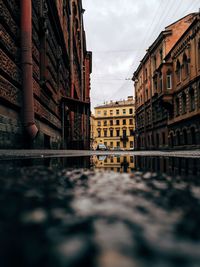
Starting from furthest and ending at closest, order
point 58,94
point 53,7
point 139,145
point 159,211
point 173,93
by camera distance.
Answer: point 139,145, point 173,93, point 58,94, point 53,7, point 159,211

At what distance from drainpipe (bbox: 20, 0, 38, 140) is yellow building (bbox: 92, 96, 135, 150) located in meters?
62.1

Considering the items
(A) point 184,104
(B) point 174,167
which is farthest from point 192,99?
(B) point 174,167

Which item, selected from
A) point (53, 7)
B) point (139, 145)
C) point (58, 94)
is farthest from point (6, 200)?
point (139, 145)

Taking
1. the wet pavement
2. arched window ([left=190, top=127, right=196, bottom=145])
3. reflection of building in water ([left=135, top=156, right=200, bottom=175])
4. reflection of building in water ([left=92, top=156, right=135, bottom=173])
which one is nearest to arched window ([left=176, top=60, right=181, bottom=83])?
arched window ([left=190, top=127, right=196, bottom=145])

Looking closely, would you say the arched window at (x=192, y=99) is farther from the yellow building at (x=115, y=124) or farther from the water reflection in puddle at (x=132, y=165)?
the yellow building at (x=115, y=124)

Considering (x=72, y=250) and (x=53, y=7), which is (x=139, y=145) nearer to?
(x=53, y=7)

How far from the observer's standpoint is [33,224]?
11.1 inches

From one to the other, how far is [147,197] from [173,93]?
95.2 ft

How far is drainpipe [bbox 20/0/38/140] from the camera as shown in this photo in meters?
5.84

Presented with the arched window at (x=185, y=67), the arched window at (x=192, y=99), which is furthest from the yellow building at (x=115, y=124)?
the arched window at (x=192, y=99)

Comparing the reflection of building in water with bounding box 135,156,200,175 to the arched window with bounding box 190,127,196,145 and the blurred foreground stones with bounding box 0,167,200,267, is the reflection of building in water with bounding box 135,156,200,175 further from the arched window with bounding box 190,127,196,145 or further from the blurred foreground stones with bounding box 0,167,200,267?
the arched window with bounding box 190,127,196,145

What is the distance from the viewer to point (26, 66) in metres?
5.90

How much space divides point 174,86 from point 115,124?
42.4 meters

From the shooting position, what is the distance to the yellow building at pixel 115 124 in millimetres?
68562
